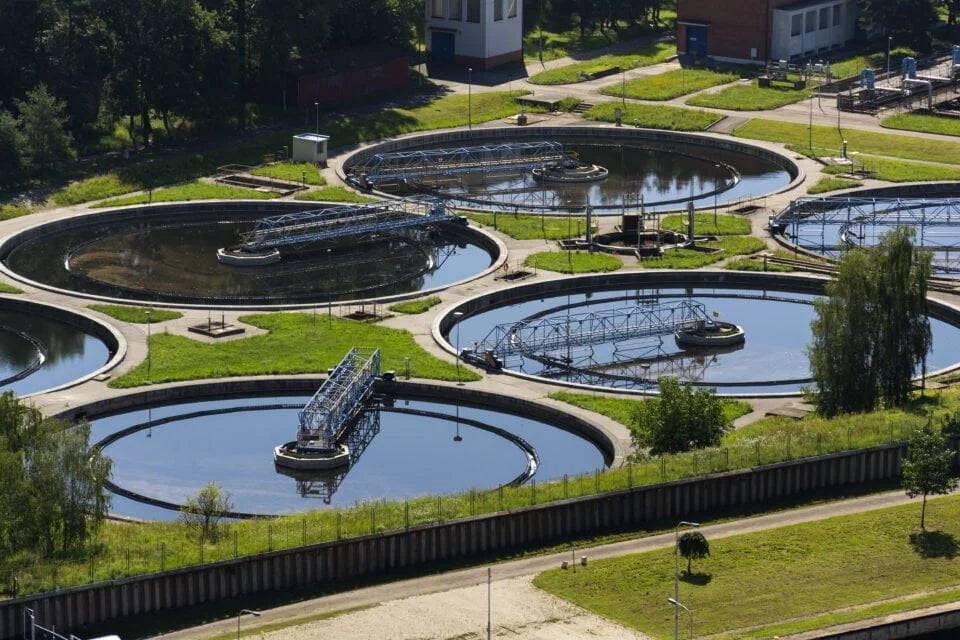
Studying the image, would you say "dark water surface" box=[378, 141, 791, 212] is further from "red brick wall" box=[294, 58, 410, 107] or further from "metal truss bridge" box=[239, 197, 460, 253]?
"red brick wall" box=[294, 58, 410, 107]

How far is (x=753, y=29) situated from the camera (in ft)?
573

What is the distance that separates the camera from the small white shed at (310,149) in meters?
143

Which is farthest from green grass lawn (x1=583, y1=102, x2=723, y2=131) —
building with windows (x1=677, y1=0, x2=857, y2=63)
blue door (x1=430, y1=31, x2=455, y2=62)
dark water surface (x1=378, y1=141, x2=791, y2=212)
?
building with windows (x1=677, y1=0, x2=857, y2=63)

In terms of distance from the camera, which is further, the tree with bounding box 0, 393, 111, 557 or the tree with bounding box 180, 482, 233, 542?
the tree with bounding box 180, 482, 233, 542

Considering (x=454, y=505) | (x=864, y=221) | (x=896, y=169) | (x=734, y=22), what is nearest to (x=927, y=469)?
(x=454, y=505)

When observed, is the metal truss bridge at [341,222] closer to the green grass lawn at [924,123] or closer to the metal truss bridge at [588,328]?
the metal truss bridge at [588,328]

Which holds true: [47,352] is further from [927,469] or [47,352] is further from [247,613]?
[927,469]

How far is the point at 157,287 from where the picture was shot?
11712 cm

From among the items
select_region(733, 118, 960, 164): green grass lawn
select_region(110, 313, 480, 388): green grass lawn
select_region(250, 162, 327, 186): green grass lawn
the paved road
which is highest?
select_region(733, 118, 960, 164): green grass lawn

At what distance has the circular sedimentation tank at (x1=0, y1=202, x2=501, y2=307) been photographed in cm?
11675

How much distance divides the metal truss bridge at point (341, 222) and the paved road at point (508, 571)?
4963 centimetres

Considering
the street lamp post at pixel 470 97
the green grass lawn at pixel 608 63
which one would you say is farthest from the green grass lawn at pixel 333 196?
the green grass lawn at pixel 608 63

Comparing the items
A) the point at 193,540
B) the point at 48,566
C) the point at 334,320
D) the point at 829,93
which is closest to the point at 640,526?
the point at 193,540

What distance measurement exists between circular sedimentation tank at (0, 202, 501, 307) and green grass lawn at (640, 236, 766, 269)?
956 cm
